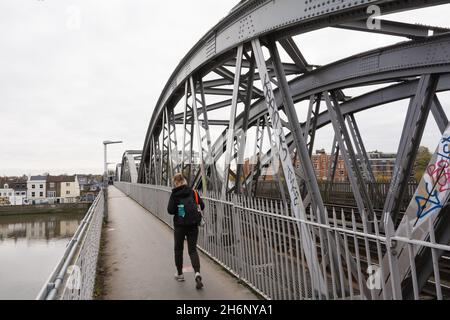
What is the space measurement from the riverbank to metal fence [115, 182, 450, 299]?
187 ft

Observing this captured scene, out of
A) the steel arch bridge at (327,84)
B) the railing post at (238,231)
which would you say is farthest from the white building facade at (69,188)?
the railing post at (238,231)

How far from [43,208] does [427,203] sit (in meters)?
68.0

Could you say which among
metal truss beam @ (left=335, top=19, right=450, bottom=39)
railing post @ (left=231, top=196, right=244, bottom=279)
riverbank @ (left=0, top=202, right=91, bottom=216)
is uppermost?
metal truss beam @ (left=335, top=19, right=450, bottom=39)

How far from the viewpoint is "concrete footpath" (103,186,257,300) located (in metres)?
4.36

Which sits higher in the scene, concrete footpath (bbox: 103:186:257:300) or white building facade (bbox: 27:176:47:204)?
concrete footpath (bbox: 103:186:257:300)

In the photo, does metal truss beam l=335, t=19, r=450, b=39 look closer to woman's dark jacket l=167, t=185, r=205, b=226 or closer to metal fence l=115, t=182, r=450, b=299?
metal fence l=115, t=182, r=450, b=299

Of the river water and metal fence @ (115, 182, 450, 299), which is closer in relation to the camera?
metal fence @ (115, 182, 450, 299)

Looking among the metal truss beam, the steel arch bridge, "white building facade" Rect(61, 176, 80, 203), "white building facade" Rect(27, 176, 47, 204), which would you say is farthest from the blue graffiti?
"white building facade" Rect(27, 176, 47, 204)

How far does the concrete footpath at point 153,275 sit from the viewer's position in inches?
172

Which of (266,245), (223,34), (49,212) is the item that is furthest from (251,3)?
(49,212)

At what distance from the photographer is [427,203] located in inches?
126

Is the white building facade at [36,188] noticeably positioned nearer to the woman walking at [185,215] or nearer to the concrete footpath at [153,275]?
the concrete footpath at [153,275]

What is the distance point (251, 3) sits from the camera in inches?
218
